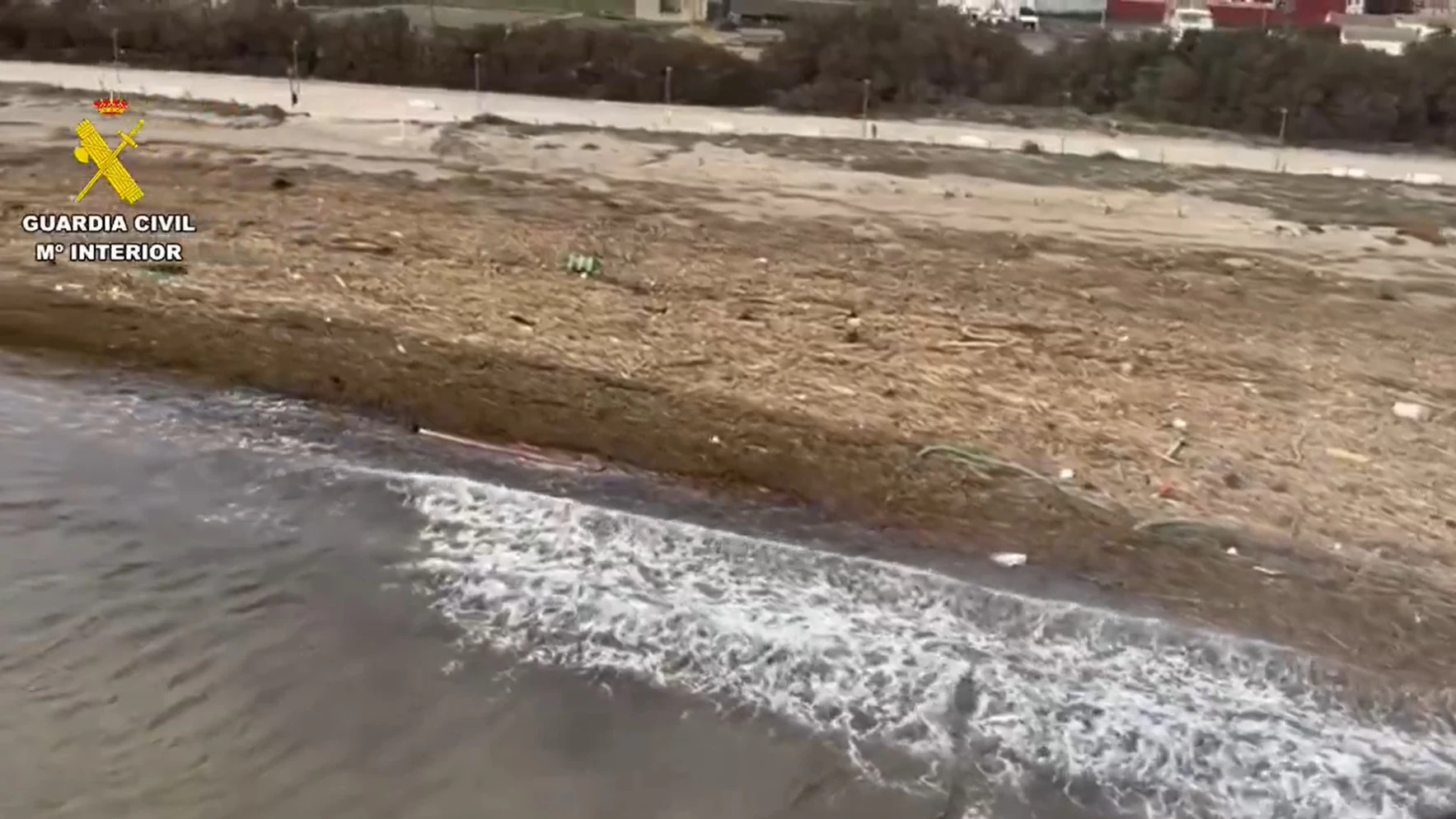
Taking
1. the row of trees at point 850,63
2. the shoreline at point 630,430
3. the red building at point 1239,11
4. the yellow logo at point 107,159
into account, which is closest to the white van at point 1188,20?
the red building at point 1239,11

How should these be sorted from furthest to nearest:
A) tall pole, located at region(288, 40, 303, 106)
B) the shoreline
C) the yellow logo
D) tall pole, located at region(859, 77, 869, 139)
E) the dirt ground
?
tall pole, located at region(859, 77, 869, 139), tall pole, located at region(288, 40, 303, 106), the yellow logo, the dirt ground, the shoreline

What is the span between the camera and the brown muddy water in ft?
16.3

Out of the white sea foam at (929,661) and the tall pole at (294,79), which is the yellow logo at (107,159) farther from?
the white sea foam at (929,661)

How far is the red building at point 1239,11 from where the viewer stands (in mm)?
21656

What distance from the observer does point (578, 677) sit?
18.2ft

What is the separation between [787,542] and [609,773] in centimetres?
195

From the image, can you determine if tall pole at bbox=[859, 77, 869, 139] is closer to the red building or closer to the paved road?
the paved road

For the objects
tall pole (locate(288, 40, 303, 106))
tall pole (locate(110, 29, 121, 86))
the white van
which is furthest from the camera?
the white van

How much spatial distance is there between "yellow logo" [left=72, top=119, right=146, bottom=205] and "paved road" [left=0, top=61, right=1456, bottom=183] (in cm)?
227

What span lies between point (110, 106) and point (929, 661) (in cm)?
1363

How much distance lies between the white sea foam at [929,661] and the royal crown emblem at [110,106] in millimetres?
11125

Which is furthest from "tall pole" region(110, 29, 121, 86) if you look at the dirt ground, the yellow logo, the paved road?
the dirt ground

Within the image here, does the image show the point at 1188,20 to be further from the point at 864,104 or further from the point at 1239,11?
the point at 864,104

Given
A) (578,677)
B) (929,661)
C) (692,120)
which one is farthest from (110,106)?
(929,661)
